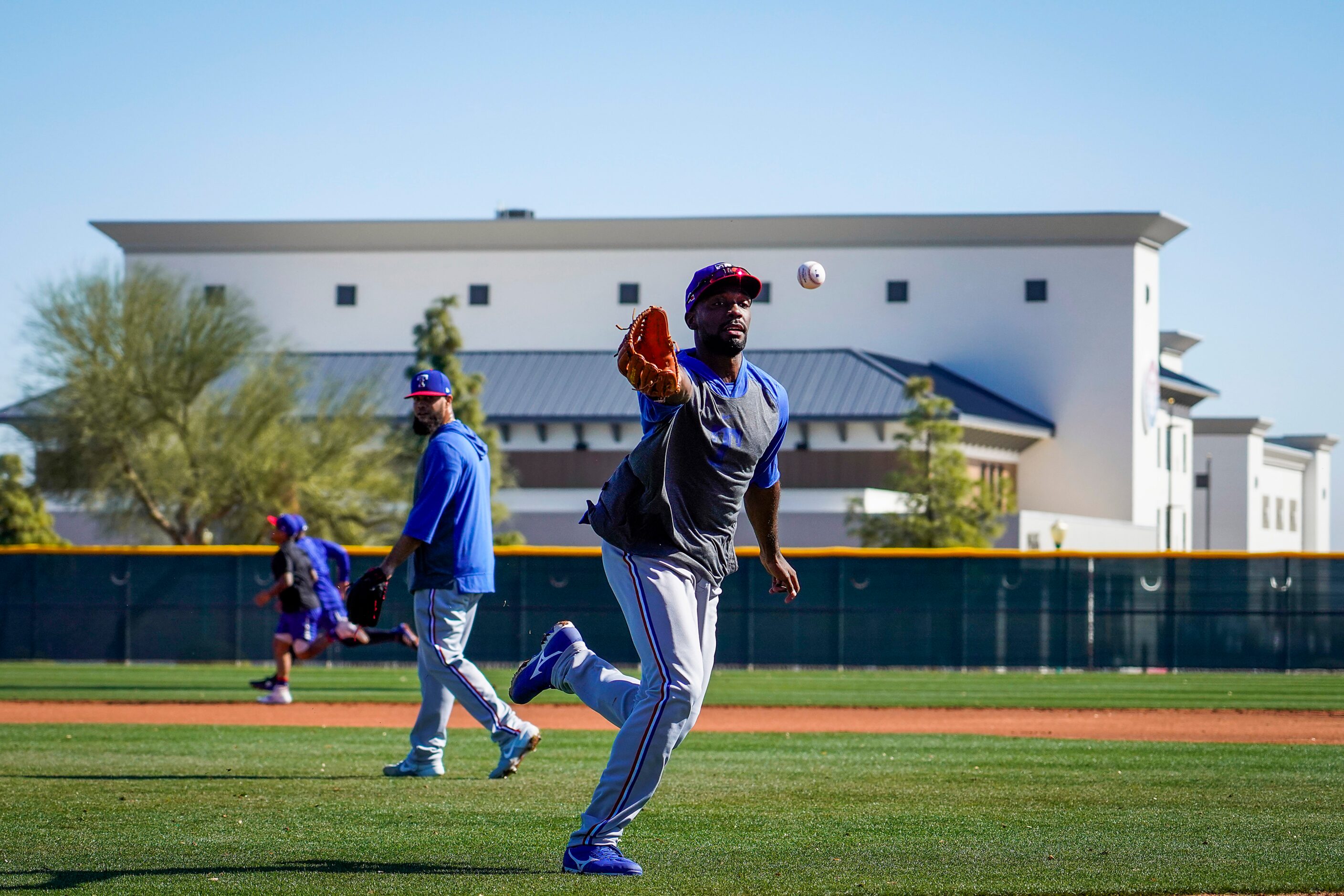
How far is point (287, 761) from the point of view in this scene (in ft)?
31.3

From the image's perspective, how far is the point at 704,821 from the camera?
277 inches

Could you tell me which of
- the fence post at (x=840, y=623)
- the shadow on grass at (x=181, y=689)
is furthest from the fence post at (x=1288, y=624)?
the shadow on grass at (x=181, y=689)

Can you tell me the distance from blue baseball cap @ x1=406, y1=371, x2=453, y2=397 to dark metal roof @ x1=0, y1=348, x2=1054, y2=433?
38.6 meters

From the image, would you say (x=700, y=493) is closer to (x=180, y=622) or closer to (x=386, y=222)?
(x=180, y=622)

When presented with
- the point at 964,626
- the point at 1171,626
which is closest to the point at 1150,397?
the point at 1171,626

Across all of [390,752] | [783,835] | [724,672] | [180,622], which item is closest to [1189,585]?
[724,672]

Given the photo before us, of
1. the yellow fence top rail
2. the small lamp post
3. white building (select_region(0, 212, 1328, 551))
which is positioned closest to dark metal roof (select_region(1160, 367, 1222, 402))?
white building (select_region(0, 212, 1328, 551))

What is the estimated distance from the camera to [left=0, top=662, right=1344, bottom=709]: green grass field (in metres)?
17.0

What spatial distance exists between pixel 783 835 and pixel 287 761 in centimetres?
401

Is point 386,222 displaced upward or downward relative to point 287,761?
upward

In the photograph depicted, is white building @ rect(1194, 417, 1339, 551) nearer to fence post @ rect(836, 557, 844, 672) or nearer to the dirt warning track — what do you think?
fence post @ rect(836, 557, 844, 672)

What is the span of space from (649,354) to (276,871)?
2.24m

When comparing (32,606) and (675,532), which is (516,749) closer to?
(675,532)

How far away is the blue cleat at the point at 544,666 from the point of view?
6.21 meters
